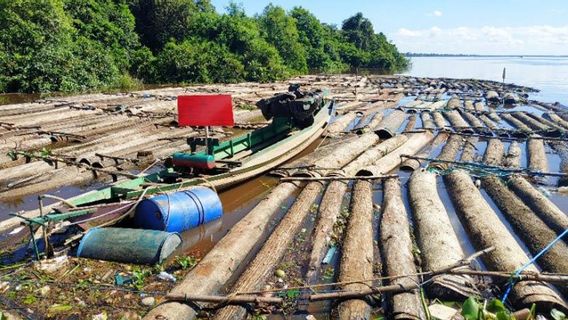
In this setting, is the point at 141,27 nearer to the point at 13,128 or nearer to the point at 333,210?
the point at 13,128

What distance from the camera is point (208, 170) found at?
914cm

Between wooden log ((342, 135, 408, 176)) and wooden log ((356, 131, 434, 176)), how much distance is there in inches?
9.1

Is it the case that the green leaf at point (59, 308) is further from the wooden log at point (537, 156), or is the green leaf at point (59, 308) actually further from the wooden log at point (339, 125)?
the wooden log at point (339, 125)

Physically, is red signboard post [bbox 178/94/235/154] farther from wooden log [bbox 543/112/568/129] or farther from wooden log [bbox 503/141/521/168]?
wooden log [bbox 543/112/568/129]

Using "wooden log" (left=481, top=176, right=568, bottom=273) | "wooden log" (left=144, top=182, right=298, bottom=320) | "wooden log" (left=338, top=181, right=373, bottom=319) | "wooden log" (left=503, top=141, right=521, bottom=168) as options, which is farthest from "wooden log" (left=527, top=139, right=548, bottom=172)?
"wooden log" (left=144, top=182, right=298, bottom=320)

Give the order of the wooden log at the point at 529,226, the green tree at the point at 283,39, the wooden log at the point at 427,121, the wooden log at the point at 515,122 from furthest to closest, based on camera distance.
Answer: the green tree at the point at 283,39, the wooden log at the point at 515,122, the wooden log at the point at 427,121, the wooden log at the point at 529,226

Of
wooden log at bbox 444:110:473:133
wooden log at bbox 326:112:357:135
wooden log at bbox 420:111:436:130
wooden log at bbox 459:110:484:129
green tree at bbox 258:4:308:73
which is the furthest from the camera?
green tree at bbox 258:4:308:73

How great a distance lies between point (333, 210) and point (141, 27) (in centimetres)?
4070

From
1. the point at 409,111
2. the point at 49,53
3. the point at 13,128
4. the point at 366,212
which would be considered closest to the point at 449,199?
the point at 366,212

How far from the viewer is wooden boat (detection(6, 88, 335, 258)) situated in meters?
6.45

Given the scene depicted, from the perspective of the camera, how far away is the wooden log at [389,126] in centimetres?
1573

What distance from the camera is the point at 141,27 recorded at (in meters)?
43.2

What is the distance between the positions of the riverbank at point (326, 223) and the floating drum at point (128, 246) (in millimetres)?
140

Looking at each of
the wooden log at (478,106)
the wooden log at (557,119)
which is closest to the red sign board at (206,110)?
the wooden log at (557,119)
